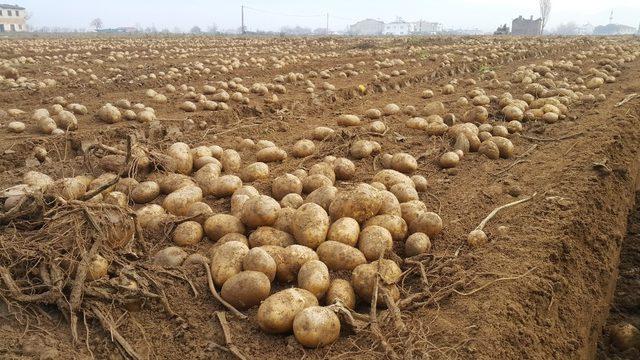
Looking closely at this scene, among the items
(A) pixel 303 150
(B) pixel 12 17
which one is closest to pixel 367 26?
(B) pixel 12 17

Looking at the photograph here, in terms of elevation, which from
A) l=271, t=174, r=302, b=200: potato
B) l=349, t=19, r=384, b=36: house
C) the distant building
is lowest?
l=271, t=174, r=302, b=200: potato

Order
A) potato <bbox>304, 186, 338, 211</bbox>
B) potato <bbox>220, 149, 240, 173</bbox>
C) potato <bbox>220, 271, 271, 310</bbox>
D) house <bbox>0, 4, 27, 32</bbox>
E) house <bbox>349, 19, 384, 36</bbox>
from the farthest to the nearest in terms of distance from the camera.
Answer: house <bbox>349, 19, 384, 36</bbox> < house <bbox>0, 4, 27, 32</bbox> < potato <bbox>220, 149, 240, 173</bbox> < potato <bbox>304, 186, 338, 211</bbox> < potato <bbox>220, 271, 271, 310</bbox>

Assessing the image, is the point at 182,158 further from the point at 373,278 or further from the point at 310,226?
the point at 373,278

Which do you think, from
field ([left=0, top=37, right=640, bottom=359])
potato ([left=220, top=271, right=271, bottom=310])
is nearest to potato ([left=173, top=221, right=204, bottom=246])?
field ([left=0, top=37, right=640, bottom=359])

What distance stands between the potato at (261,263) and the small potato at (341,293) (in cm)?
41

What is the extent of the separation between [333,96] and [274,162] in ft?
13.0

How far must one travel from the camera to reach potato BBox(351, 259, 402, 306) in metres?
2.96

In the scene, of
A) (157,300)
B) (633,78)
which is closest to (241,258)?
(157,300)

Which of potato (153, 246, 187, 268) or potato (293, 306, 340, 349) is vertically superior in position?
potato (153, 246, 187, 268)

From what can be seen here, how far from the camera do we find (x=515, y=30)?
7119 cm

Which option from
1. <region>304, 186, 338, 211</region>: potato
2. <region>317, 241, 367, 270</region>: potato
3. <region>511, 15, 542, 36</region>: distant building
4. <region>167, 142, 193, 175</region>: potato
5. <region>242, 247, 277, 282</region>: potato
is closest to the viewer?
<region>242, 247, 277, 282</region>: potato

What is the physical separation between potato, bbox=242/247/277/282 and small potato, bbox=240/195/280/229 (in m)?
0.50

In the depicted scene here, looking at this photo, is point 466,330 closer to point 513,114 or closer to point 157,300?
point 157,300

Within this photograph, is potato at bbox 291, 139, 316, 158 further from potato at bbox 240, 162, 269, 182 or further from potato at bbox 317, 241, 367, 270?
potato at bbox 317, 241, 367, 270
